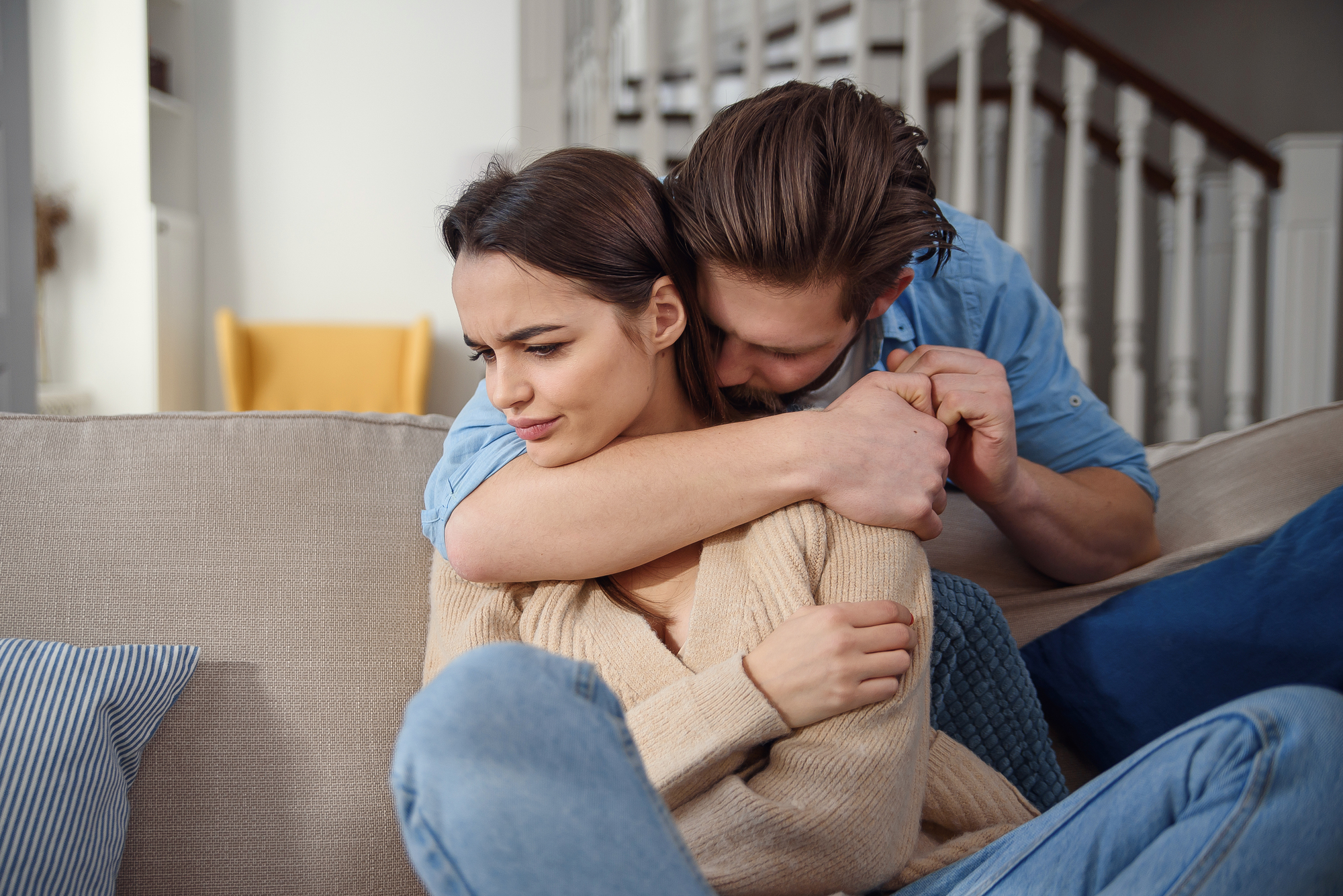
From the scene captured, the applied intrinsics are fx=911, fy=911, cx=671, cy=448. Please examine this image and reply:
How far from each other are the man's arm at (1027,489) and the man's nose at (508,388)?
0.41 m

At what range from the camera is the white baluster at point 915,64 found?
267 centimetres

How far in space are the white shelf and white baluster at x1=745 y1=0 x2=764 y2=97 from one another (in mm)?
2280

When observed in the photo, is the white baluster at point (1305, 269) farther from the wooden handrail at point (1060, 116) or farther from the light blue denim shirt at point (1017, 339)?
the light blue denim shirt at point (1017, 339)

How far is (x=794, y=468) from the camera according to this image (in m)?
0.85

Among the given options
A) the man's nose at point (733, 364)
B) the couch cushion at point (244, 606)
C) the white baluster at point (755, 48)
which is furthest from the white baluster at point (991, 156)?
the couch cushion at point (244, 606)

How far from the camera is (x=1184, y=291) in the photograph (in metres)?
2.72

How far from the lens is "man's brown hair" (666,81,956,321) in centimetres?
84

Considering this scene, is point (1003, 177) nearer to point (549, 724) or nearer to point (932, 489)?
point (932, 489)

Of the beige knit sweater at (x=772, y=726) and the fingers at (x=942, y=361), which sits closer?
the beige knit sweater at (x=772, y=726)

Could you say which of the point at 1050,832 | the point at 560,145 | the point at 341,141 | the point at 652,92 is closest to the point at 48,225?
the point at 341,141

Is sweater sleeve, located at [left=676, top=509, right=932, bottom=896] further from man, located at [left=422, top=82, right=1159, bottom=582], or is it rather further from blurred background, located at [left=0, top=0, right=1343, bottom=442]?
blurred background, located at [left=0, top=0, right=1343, bottom=442]

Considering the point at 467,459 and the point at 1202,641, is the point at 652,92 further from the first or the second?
the point at 1202,641

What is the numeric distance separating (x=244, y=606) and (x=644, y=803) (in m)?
0.65

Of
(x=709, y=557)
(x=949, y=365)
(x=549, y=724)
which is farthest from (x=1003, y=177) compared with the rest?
(x=549, y=724)
